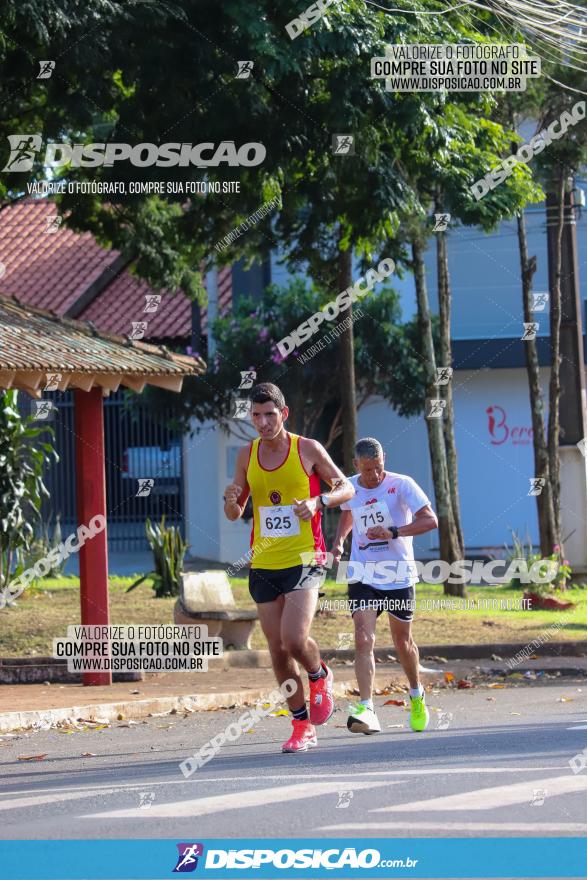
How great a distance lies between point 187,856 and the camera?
19.4 ft

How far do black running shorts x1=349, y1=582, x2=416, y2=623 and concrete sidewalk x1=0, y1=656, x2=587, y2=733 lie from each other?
2.63 meters

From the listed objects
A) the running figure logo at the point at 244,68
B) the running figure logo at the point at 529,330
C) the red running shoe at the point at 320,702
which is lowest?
the red running shoe at the point at 320,702

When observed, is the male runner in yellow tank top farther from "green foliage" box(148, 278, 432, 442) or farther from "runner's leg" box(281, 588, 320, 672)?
"green foliage" box(148, 278, 432, 442)

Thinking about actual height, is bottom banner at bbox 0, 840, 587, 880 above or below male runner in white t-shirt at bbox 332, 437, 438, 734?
below

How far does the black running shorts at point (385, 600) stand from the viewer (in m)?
10.1

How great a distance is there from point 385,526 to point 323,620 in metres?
7.47

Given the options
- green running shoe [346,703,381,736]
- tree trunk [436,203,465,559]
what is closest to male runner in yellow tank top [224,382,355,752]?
green running shoe [346,703,381,736]

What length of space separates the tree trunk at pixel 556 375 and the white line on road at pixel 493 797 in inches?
558

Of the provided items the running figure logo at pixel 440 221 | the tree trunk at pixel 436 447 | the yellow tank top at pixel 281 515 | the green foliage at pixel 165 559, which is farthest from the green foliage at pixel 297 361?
the yellow tank top at pixel 281 515

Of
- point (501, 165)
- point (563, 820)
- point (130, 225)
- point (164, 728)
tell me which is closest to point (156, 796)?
point (563, 820)

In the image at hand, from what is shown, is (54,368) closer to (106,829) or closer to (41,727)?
(41,727)

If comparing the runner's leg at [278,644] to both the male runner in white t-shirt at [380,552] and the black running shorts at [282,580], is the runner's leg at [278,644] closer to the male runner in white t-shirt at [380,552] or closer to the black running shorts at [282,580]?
the black running shorts at [282,580]

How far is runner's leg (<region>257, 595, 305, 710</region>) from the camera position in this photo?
30.3 feet

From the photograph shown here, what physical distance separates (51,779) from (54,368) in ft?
15.9
